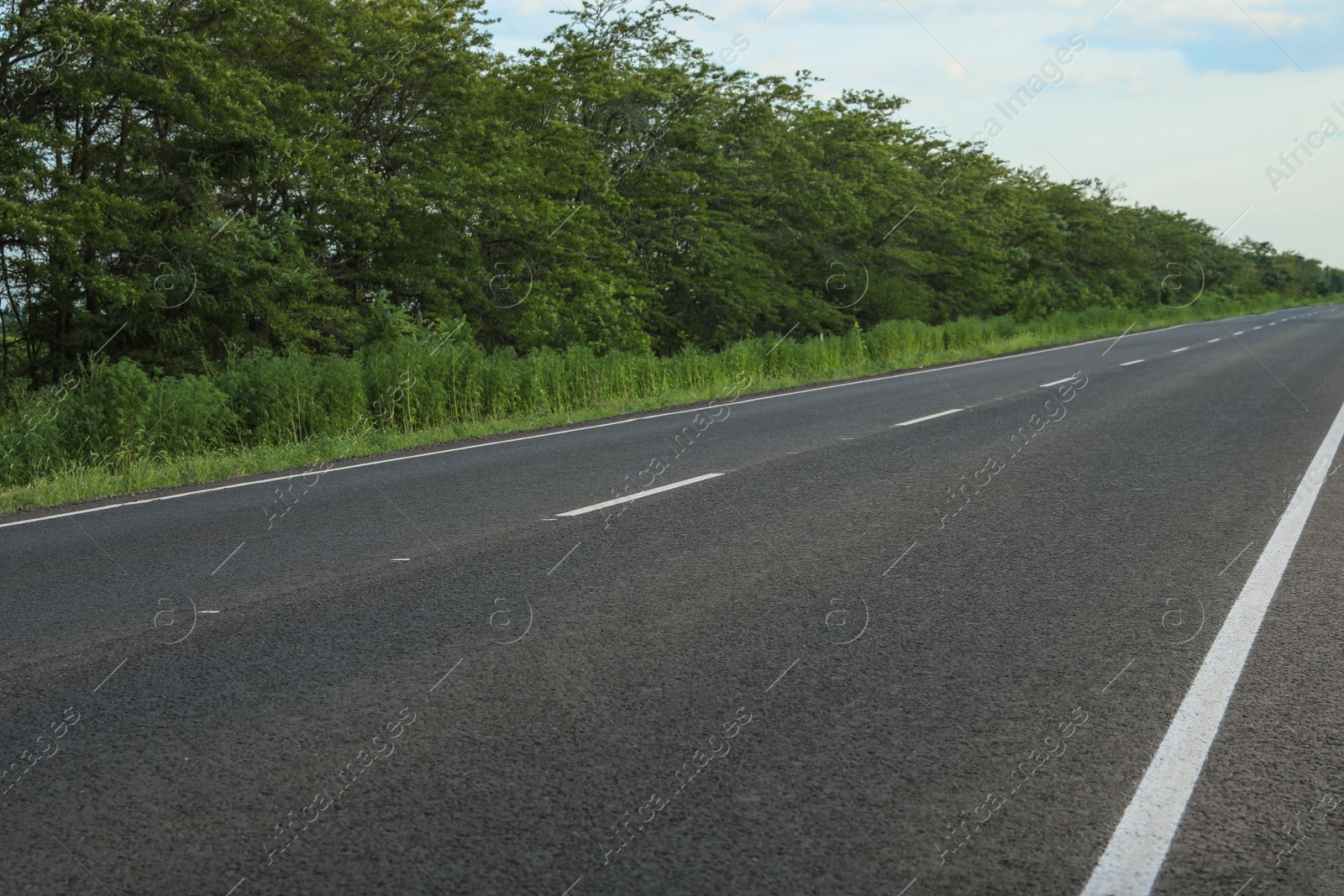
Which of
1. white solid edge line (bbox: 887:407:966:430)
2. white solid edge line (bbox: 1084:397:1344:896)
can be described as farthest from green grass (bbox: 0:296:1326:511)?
white solid edge line (bbox: 1084:397:1344:896)

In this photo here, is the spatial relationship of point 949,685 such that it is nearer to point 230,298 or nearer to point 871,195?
point 230,298

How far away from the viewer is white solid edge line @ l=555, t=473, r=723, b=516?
824 centimetres

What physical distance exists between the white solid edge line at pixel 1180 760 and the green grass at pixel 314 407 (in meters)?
9.31

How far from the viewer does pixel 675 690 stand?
4.28m

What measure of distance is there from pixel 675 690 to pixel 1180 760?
70.8 inches

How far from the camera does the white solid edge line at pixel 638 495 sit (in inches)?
324

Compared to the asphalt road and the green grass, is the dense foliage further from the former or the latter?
the asphalt road

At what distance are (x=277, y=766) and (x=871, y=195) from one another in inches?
1450

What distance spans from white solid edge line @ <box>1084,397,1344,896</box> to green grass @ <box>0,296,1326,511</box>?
30.6ft

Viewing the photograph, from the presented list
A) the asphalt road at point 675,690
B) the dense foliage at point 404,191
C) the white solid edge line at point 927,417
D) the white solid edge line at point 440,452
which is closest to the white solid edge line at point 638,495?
the asphalt road at point 675,690

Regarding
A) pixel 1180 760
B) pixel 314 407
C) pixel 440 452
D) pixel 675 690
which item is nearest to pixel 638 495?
pixel 440 452

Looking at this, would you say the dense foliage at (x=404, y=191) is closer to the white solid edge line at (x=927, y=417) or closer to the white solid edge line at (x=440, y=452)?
the white solid edge line at (x=440, y=452)

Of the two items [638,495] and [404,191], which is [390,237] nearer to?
[404,191]

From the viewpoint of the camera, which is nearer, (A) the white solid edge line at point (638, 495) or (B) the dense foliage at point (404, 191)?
(A) the white solid edge line at point (638, 495)
